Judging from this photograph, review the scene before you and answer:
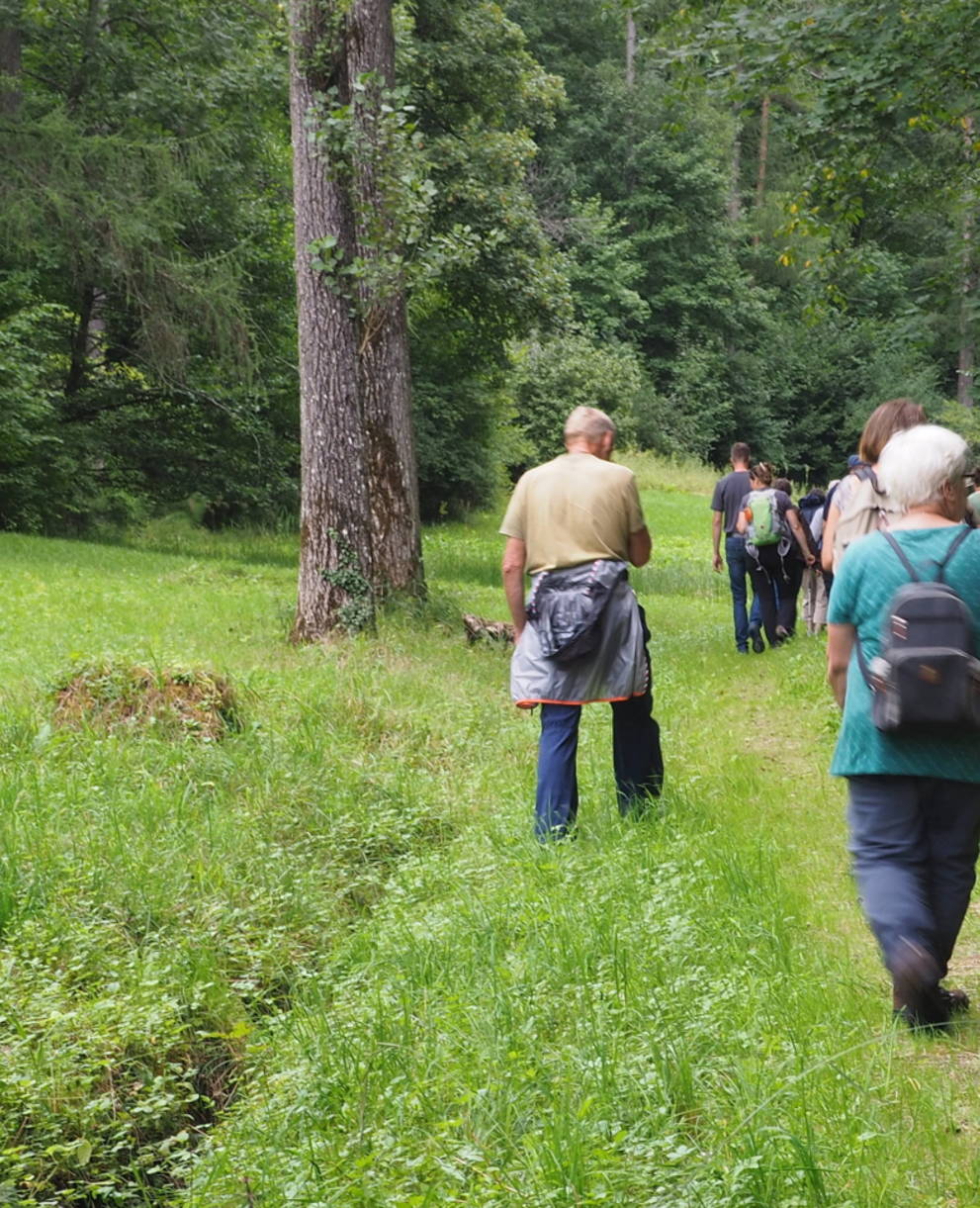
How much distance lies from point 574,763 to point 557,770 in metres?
0.08

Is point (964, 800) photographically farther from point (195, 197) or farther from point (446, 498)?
point (446, 498)

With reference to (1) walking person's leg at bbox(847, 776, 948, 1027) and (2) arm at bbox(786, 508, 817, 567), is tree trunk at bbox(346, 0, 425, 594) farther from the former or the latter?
(1) walking person's leg at bbox(847, 776, 948, 1027)

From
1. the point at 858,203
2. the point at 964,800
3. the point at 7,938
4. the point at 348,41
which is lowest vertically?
the point at 7,938

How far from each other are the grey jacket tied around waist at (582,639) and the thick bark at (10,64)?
765 inches

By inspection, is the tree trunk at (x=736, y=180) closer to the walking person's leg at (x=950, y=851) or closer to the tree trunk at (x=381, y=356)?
the tree trunk at (x=381, y=356)

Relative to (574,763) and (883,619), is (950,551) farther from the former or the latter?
(574,763)

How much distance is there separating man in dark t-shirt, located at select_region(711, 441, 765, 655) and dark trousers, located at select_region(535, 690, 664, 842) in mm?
6943

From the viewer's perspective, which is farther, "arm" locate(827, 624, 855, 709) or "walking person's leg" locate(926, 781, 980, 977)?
"arm" locate(827, 624, 855, 709)

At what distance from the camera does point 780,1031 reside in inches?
152

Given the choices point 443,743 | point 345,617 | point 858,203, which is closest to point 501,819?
point 443,743

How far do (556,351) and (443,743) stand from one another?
35596mm

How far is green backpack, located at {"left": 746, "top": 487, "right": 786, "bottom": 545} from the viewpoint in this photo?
12867 millimetres

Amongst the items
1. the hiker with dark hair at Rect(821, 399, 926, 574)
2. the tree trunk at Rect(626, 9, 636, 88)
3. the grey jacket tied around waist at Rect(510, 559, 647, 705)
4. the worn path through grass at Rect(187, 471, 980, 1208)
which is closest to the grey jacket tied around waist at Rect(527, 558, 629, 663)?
→ the grey jacket tied around waist at Rect(510, 559, 647, 705)

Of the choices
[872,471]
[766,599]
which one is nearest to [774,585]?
[766,599]
